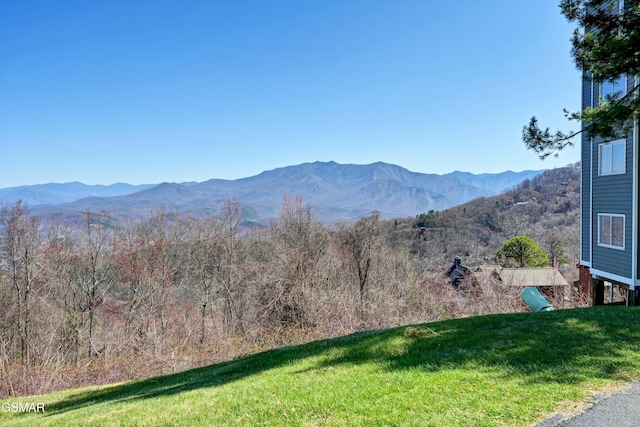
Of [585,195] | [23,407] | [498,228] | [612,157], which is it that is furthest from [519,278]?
[498,228]

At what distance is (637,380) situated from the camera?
385 centimetres

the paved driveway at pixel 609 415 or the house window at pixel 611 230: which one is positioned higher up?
the house window at pixel 611 230

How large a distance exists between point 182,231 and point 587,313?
23859 millimetres

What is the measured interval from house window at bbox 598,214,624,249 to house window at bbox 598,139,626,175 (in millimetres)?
1503

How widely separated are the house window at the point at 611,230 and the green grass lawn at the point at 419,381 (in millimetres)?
5900

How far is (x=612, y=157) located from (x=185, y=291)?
22304 millimetres

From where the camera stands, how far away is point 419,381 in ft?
13.8

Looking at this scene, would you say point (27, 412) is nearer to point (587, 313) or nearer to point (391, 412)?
point (391, 412)

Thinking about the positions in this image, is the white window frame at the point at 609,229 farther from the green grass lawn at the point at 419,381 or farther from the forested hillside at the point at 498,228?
the forested hillside at the point at 498,228

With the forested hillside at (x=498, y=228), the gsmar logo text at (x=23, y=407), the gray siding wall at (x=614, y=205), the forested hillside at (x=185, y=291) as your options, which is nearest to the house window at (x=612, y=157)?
the gray siding wall at (x=614, y=205)

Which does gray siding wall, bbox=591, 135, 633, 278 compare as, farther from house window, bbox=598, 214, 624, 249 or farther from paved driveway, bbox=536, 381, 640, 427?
paved driveway, bbox=536, 381, 640, 427

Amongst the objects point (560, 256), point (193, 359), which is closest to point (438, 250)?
point (560, 256)

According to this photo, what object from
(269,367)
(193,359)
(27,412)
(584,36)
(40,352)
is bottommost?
(40,352)

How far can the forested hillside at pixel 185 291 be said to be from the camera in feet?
45.0
